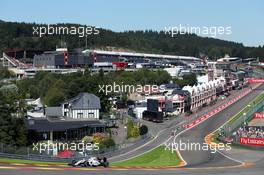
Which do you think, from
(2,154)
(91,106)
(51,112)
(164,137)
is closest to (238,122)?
(164,137)

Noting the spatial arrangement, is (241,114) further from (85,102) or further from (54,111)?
(54,111)

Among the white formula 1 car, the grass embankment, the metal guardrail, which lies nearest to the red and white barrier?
the grass embankment

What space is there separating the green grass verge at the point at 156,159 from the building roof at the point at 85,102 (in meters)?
30.3

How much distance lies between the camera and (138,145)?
59.2 m

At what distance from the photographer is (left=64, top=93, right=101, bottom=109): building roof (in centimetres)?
8475

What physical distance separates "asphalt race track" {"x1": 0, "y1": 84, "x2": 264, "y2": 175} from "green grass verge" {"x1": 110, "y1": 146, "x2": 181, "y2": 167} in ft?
3.51

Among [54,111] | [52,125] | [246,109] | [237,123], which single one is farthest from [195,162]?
[246,109]

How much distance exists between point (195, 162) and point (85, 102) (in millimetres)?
43020

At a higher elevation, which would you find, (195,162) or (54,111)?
(54,111)

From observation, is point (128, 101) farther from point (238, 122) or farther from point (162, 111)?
point (238, 122)

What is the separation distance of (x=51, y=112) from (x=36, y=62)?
Answer: 106 meters

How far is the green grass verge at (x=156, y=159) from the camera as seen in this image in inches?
1763

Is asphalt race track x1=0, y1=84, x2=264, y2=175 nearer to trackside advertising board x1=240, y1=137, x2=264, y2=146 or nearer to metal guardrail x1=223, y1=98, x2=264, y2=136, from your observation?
metal guardrail x1=223, y1=98, x2=264, y2=136

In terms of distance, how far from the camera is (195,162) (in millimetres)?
44750
